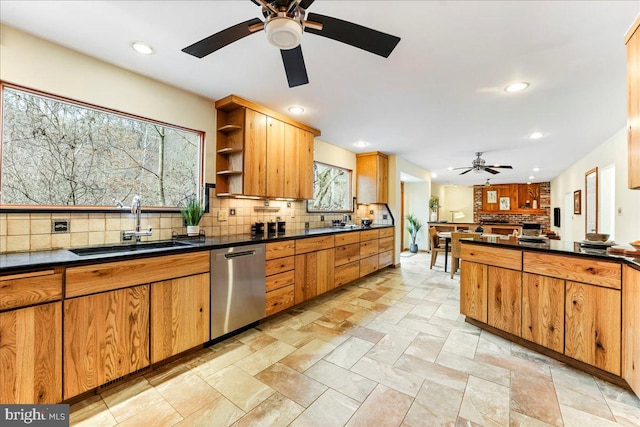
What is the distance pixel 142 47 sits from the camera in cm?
194

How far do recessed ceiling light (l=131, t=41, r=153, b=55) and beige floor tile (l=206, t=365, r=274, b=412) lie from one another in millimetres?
2442

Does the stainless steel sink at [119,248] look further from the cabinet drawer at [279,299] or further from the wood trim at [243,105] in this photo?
the wood trim at [243,105]

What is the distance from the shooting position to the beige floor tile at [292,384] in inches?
67.1

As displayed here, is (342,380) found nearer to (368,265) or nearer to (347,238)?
(347,238)

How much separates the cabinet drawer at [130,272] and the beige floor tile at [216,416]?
910mm

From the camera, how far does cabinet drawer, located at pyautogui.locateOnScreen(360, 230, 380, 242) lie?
4355mm

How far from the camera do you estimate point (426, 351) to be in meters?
2.27

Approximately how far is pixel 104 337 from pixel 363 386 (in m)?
1.72

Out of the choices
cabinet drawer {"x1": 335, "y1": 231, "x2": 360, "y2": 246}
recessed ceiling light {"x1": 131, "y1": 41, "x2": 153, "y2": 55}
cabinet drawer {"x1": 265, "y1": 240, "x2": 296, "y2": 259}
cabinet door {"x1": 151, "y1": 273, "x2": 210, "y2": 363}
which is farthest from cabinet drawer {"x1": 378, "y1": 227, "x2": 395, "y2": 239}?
recessed ceiling light {"x1": 131, "y1": 41, "x2": 153, "y2": 55}

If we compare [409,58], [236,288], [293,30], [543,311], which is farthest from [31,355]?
[543,311]

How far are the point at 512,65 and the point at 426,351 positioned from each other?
7.96ft

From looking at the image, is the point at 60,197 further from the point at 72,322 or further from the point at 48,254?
the point at 72,322

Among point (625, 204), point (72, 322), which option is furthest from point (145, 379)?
point (625, 204)

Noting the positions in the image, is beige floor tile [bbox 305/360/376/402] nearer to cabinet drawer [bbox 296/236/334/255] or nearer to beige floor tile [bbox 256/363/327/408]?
beige floor tile [bbox 256/363/327/408]
